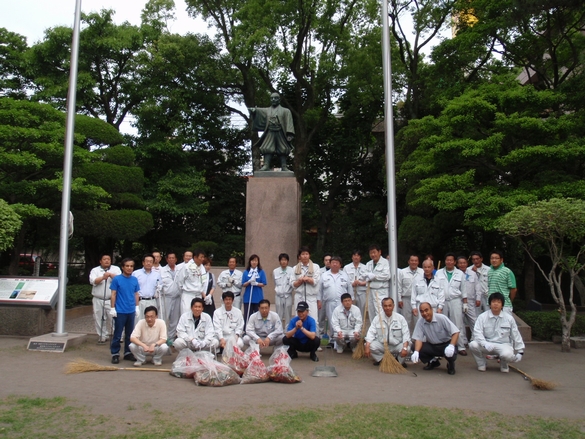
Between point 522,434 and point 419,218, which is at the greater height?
point 419,218

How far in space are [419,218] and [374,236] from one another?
4582 millimetres

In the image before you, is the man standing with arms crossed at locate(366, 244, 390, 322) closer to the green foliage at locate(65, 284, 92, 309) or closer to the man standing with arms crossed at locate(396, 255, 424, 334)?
the man standing with arms crossed at locate(396, 255, 424, 334)

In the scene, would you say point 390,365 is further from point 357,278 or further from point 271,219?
point 271,219

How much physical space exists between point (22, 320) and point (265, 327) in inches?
172

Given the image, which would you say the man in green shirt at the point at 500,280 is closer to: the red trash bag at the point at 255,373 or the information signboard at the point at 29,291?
the red trash bag at the point at 255,373

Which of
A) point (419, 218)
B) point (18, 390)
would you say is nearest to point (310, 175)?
point (419, 218)

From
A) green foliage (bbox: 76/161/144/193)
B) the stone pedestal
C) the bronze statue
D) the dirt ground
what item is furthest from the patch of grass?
green foliage (bbox: 76/161/144/193)

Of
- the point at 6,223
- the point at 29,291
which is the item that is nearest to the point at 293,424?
the point at 29,291

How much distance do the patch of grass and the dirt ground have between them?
0.69 feet

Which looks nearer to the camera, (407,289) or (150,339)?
(150,339)

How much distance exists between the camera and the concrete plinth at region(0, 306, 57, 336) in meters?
8.78

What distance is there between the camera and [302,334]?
7.02 meters

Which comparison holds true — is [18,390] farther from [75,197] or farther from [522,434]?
[75,197]

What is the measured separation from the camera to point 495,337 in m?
6.67
